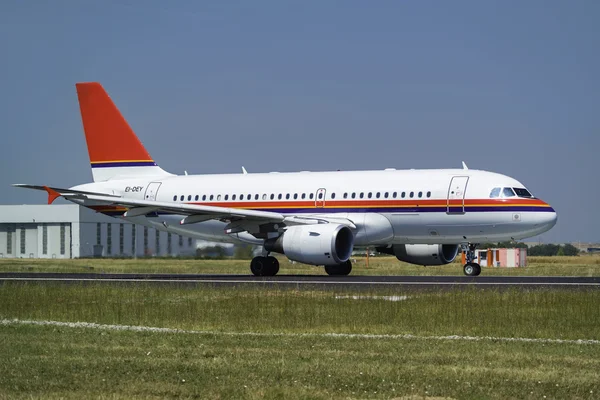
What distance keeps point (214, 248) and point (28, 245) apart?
40989mm

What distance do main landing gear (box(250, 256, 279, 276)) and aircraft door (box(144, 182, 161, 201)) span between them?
6942mm

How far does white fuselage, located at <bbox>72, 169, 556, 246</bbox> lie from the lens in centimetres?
3544

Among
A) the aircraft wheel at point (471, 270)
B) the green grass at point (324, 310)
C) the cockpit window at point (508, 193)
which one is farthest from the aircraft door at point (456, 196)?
the green grass at point (324, 310)

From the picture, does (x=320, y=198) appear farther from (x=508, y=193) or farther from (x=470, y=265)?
(x=508, y=193)

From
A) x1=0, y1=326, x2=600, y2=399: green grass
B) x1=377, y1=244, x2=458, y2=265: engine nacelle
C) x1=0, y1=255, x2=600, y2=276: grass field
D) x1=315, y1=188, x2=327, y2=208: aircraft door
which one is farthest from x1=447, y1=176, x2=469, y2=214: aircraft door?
x1=0, y1=326, x2=600, y2=399: green grass

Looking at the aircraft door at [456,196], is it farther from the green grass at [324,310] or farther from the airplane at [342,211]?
the green grass at [324,310]

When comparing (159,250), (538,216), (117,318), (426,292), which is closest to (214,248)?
(159,250)

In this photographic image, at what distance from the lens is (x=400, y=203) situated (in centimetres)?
3638

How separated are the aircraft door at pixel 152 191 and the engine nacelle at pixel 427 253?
10.8 meters

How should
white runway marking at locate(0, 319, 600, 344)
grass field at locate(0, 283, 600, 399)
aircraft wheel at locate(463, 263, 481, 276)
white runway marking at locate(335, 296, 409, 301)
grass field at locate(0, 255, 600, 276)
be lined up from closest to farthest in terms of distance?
grass field at locate(0, 283, 600, 399) → white runway marking at locate(0, 319, 600, 344) → white runway marking at locate(335, 296, 409, 301) → aircraft wheel at locate(463, 263, 481, 276) → grass field at locate(0, 255, 600, 276)

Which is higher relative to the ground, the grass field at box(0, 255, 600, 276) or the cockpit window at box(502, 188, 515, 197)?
the cockpit window at box(502, 188, 515, 197)

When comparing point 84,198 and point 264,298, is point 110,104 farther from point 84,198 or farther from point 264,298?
point 264,298

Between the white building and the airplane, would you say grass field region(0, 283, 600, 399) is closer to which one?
the airplane

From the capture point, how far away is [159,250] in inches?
1924
